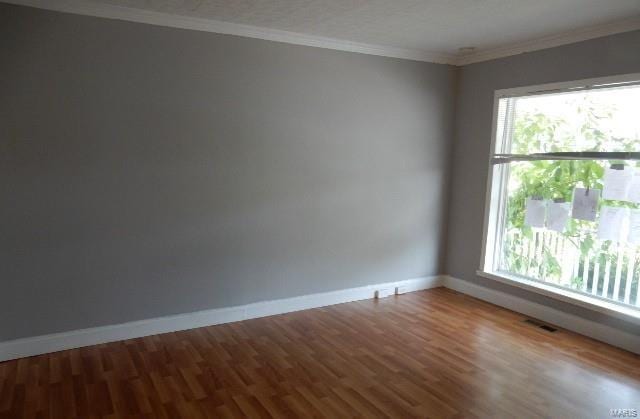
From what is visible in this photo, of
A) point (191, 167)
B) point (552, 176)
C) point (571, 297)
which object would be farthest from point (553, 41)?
point (191, 167)

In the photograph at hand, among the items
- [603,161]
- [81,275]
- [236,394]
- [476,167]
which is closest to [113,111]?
[81,275]

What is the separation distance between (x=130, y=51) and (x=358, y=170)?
7.26 feet

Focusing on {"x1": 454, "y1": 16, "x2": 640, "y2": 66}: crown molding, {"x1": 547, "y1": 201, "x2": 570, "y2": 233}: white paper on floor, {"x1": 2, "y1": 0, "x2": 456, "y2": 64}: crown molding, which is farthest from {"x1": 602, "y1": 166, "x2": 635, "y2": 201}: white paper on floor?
{"x1": 2, "y1": 0, "x2": 456, "y2": 64}: crown molding

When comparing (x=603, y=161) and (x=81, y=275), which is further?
(x=603, y=161)

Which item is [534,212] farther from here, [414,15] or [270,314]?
[270,314]

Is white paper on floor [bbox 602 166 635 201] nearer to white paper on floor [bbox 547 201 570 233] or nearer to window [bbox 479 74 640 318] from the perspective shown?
window [bbox 479 74 640 318]

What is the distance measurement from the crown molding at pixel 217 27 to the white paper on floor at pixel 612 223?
216cm

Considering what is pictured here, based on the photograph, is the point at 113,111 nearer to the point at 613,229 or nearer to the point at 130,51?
the point at 130,51

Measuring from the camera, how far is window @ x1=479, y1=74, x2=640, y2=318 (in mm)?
3393

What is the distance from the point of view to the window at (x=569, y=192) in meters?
3.39

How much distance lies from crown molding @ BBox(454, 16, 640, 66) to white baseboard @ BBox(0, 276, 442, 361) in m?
2.46

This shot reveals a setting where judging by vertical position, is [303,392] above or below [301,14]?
below

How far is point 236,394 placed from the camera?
2.62 meters

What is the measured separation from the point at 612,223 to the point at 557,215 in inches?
18.5
